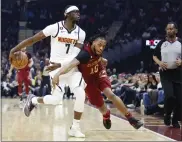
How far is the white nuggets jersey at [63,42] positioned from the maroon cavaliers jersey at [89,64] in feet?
1.10

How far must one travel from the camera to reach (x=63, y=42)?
620 cm

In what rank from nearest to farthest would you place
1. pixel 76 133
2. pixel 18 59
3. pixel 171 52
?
pixel 76 133 < pixel 18 59 < pixel 171 52

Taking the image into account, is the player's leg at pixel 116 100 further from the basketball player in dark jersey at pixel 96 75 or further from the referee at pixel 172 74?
the referee at pixel 172 74

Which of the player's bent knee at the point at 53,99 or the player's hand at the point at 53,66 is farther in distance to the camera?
the player's bent knee at the point at 53,99

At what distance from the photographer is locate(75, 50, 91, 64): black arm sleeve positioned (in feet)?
18.6

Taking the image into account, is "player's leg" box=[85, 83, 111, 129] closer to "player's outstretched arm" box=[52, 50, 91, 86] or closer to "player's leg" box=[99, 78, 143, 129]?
"player's leg" box=[99, 78, 143, 129]

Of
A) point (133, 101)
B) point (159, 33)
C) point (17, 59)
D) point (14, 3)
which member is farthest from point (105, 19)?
point (17, 59)

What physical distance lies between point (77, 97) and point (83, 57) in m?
0.54

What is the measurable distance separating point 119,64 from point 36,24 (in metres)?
5.66

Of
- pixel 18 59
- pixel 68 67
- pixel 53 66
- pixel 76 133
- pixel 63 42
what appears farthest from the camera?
pixel 18 59

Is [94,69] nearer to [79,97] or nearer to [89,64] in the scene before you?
[89,64]

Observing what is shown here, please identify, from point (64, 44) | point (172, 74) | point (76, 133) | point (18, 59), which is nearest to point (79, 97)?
point (76, 133)

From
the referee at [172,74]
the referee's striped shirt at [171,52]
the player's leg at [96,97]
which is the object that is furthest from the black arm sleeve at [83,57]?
the referee's striped shirt at [171,52]

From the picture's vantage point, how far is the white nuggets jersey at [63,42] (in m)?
6.16
